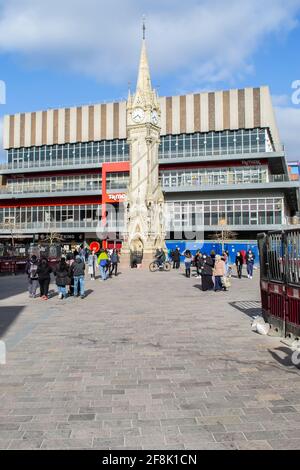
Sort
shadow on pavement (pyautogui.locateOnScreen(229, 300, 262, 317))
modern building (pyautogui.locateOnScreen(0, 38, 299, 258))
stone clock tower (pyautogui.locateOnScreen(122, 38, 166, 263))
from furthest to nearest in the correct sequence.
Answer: modern building (pyautogui.locateOnScreen(0, 38, 299, 258)) < stone clock tower (pyautogui.locateOnScreen(122, 38, 166, 263)) < shadow on pavement (pyautogui.locateOnScreen(229, 300, 262, 317))

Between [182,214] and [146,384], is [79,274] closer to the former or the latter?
[146,384]

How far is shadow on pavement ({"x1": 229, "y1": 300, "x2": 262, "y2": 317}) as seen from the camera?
1208cm

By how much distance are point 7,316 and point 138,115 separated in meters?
35.5

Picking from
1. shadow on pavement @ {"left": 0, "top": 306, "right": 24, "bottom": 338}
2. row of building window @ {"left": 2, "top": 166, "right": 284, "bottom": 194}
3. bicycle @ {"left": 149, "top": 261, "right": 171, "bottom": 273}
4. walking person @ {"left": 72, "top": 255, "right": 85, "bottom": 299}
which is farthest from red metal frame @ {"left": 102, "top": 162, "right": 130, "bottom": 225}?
shadow on pavement @ {"left": 0, "top": 306, "right": 24, "bottom": 338}

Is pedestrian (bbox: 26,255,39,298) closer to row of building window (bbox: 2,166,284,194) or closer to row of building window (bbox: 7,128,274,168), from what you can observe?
row of building window (bbox: 2,166,284,194)

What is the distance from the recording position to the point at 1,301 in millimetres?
15344

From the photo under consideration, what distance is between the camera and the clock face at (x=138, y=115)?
44.3 m

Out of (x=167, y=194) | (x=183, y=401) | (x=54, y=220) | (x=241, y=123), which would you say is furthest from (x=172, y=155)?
(x=183, y=401)

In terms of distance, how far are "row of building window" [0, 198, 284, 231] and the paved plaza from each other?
4775 centimetres

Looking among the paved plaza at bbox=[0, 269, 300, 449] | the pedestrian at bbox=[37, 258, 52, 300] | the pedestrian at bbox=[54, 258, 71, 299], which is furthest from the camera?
the pedestrian at bbox=[37, 258, 52, 300]

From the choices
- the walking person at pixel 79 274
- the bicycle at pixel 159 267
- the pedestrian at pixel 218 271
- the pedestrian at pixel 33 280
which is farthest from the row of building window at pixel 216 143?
the pedestrian at pixel 33 280
